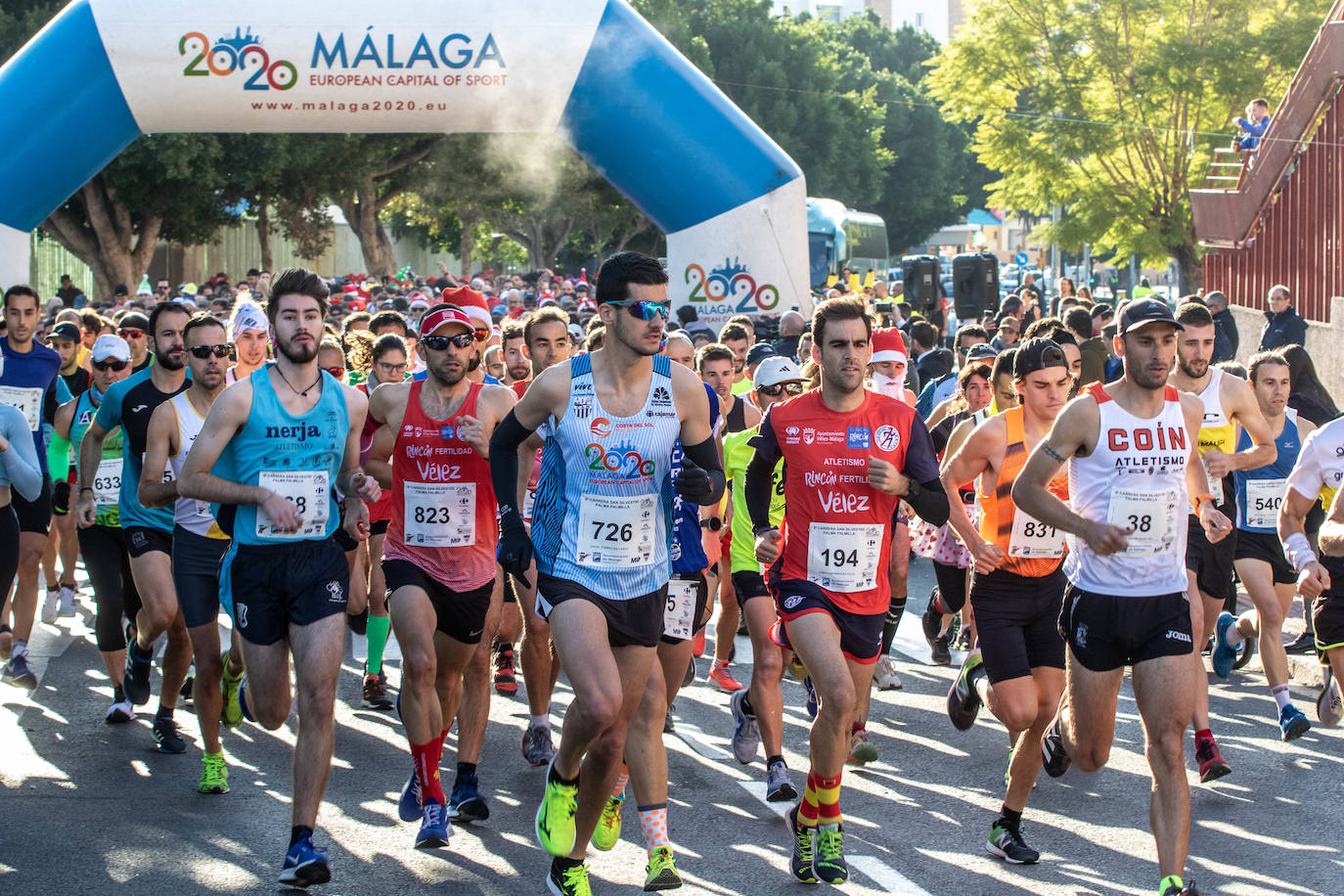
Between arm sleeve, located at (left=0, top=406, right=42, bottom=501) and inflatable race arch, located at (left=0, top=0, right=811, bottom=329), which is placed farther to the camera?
inflatable race arch, located at (left=0, top=0, right=811, bottom=329)

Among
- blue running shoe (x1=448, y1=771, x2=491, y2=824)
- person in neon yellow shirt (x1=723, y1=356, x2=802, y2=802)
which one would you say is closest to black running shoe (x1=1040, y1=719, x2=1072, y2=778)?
person in neon yellow shirt (x1=723, y1=356, x2=802, y2=802)

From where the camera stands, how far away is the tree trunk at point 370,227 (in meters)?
41.1

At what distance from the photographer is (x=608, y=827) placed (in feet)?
18.7

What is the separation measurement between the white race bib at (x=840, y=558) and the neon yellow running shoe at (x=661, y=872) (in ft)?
3.49

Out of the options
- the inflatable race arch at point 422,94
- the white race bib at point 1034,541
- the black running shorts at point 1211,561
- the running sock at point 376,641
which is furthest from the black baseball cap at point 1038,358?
the inflatable race arch at point 422,94

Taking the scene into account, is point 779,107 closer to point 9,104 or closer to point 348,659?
point 9,104

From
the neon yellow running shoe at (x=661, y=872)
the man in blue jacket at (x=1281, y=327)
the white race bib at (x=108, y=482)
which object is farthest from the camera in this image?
the man in blue jacket at (x=1281, y=327)

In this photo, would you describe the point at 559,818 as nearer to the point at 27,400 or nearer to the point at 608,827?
the point at 608,827

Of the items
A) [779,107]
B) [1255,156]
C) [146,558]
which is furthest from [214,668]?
[779,107]

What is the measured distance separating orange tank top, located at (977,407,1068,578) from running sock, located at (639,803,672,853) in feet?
5.70

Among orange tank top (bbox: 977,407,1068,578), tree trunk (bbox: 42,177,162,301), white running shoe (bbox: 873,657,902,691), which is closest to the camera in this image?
orange tank top (bbox: 977,407,1068,578)

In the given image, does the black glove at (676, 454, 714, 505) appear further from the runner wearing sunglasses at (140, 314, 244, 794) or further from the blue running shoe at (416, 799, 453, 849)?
the runner wearing sunglasses at (140, 314, 244, 794)

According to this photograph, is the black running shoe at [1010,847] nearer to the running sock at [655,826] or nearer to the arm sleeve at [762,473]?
the running sock at [655,826]

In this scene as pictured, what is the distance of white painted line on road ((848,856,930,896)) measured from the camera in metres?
5.47
